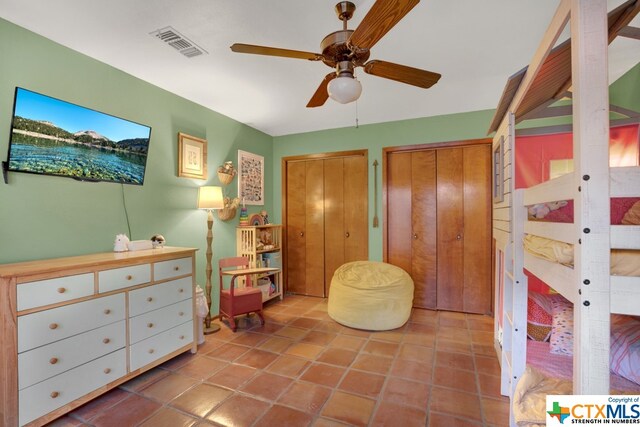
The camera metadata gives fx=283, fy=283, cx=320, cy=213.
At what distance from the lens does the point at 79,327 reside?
1817 mm

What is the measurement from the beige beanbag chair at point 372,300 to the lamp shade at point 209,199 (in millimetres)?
1679

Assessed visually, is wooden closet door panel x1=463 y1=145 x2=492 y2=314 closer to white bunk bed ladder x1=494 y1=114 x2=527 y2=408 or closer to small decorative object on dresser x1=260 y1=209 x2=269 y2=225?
white bunk bed ladder x1=494 y1=114 x2=527 y2=408

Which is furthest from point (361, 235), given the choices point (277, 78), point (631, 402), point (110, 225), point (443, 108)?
point (631, 402)

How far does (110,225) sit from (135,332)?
927mm

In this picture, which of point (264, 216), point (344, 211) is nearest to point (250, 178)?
point (264, 216)

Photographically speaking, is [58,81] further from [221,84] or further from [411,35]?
[411,35]

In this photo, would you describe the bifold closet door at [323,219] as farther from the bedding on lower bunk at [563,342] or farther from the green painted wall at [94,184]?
the bedding on lower bunk at [563,342]

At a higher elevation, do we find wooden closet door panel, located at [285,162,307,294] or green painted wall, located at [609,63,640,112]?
green painted wall, located at [609,63,640,112]

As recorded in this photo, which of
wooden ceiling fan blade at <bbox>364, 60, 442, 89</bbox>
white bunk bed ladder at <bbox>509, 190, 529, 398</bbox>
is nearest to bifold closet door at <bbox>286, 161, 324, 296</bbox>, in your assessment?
wooden ceiling fan blade at <bbox>364, 60, 442, 89</bbox>

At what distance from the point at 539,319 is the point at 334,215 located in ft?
9.03

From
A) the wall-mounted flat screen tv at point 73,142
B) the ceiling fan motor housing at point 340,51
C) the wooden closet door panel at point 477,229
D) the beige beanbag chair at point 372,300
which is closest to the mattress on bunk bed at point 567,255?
the ceiling fan motor housing at point 340,51

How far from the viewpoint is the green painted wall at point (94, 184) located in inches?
73.6

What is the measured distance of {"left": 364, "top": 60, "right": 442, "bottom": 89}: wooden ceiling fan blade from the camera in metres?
1.65

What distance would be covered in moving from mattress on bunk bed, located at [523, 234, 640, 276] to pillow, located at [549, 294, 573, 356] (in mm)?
705
